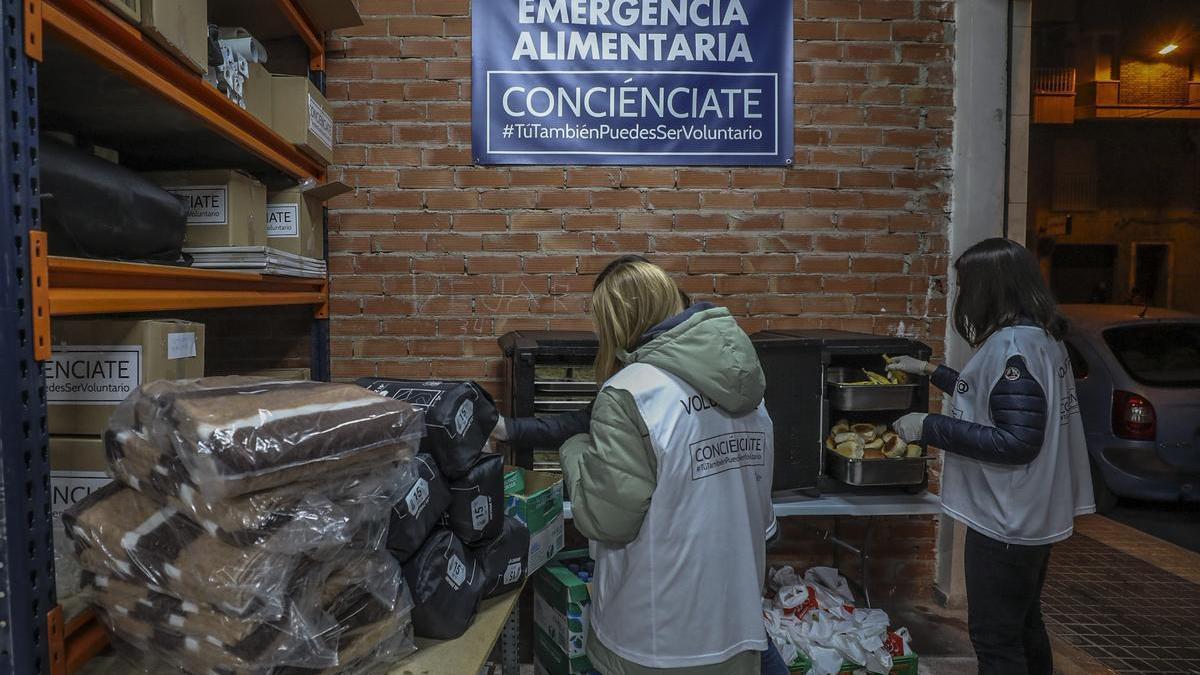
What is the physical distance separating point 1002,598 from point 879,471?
651 millimetres

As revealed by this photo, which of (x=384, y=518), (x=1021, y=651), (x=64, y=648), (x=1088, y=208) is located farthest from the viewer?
(x=1088, y=208)

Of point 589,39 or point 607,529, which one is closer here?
point 607,529

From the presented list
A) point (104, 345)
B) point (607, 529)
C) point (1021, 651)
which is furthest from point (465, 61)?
point (1021, 651)

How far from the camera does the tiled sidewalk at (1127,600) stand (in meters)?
3.21

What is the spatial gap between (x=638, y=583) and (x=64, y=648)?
48.3 inches

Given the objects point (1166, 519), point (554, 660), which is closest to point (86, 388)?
point (554, 660)

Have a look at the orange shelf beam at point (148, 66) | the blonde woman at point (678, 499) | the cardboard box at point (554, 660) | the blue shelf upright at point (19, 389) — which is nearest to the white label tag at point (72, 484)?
the blue shelf upright at point (19, 389)

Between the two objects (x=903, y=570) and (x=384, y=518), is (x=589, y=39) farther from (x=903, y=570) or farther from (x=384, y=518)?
(x=903, y=570)

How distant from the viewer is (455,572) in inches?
70.4

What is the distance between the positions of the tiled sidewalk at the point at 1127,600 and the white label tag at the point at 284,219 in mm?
3853

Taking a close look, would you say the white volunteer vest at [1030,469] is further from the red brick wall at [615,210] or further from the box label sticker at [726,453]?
the red brick wall at [615,210]

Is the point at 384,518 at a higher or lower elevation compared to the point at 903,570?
higher

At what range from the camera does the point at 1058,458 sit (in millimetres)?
2291

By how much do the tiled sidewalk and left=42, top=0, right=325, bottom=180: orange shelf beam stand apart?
4030 millimetres
